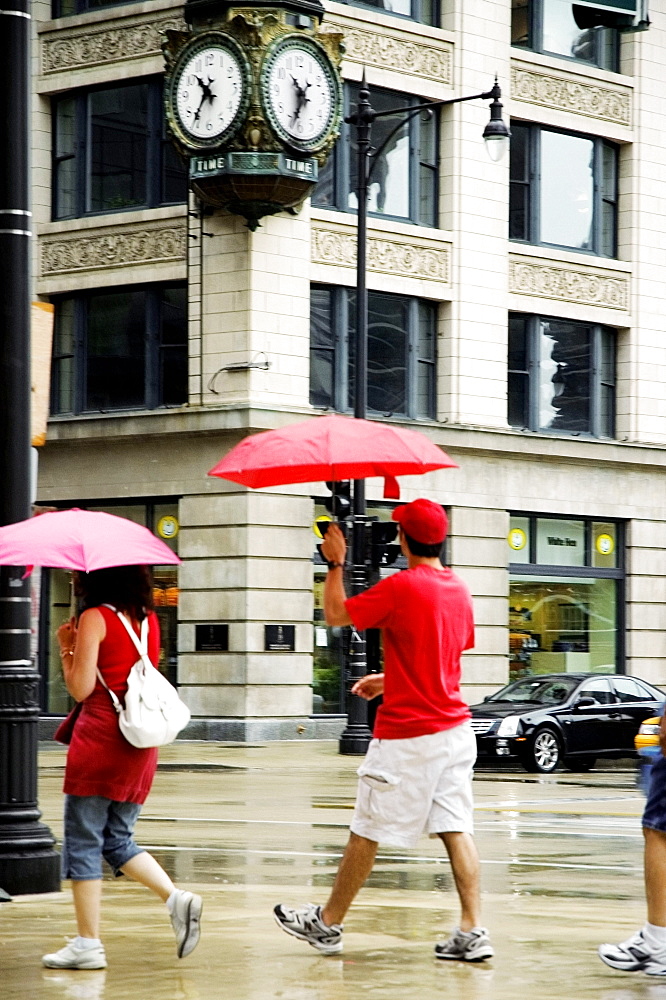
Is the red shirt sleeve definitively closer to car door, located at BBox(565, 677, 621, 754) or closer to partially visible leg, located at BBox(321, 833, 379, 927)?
partially visible leg, located at BBox(321, 833, 379, 927)

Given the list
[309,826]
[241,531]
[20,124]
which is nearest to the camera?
[20,124]

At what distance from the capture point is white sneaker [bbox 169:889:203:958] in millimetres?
8336

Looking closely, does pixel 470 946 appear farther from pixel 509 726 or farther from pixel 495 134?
pixel 495 134

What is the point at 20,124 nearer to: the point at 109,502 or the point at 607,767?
the point at 607,767

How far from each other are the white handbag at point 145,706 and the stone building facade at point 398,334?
2232 centimetres

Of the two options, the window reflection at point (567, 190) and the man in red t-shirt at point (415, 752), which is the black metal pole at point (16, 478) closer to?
the man in red t-shirt at point (415, 752)

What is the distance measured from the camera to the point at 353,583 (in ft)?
88.0

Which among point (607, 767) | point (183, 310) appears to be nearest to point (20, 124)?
point (607, 767)

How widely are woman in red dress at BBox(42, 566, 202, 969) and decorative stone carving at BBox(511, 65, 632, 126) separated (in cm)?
2862

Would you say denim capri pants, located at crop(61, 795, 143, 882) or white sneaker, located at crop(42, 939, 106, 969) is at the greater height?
denim capri pants, located at crop(61, 795, 143, 882)

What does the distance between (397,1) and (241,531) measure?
33.5ft

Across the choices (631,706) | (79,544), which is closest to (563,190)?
(631,706)

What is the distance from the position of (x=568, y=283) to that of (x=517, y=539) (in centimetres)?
503

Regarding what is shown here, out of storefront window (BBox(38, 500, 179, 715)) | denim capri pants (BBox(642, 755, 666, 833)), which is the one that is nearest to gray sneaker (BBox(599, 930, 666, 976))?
denim capri pants (BBox(642, 755, 666, 833))
